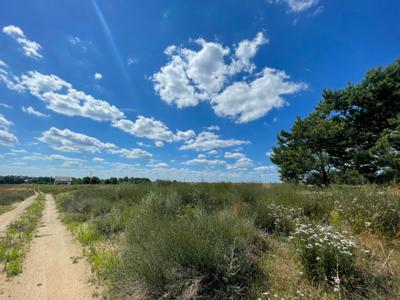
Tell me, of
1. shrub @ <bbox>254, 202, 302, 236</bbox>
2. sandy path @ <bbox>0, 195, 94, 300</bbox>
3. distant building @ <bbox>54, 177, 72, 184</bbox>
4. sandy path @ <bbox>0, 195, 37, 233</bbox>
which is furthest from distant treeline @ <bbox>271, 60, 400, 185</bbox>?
distant building @ <bbox>54, 177, 72, 184</bbox>

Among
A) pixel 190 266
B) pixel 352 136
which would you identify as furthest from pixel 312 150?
pixel 190 266

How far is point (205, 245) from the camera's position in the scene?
3160mm

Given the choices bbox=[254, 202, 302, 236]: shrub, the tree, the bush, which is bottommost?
the bush

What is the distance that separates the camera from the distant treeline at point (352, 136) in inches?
596

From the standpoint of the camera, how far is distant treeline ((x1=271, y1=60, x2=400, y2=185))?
49.7ft

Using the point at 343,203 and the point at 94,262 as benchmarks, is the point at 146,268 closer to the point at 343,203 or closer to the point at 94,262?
the point at 94,262

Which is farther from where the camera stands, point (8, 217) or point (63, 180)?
point (63, 180)

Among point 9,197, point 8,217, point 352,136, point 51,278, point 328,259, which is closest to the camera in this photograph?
point 328,259

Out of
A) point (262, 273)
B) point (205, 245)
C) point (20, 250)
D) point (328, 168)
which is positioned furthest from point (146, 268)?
point (328, 168)

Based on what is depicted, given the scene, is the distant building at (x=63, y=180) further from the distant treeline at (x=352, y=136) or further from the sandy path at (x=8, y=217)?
the distant treeline at (x=352, y=136)

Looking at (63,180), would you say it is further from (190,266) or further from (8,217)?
(190,266)

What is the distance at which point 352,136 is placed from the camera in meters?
18.4

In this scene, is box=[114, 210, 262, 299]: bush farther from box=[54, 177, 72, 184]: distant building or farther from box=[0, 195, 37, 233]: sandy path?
box=[54, 177, 72, 184]: distant building

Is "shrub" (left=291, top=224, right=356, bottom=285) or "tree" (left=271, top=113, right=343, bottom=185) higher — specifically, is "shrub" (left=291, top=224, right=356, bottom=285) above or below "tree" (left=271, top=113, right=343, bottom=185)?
below
